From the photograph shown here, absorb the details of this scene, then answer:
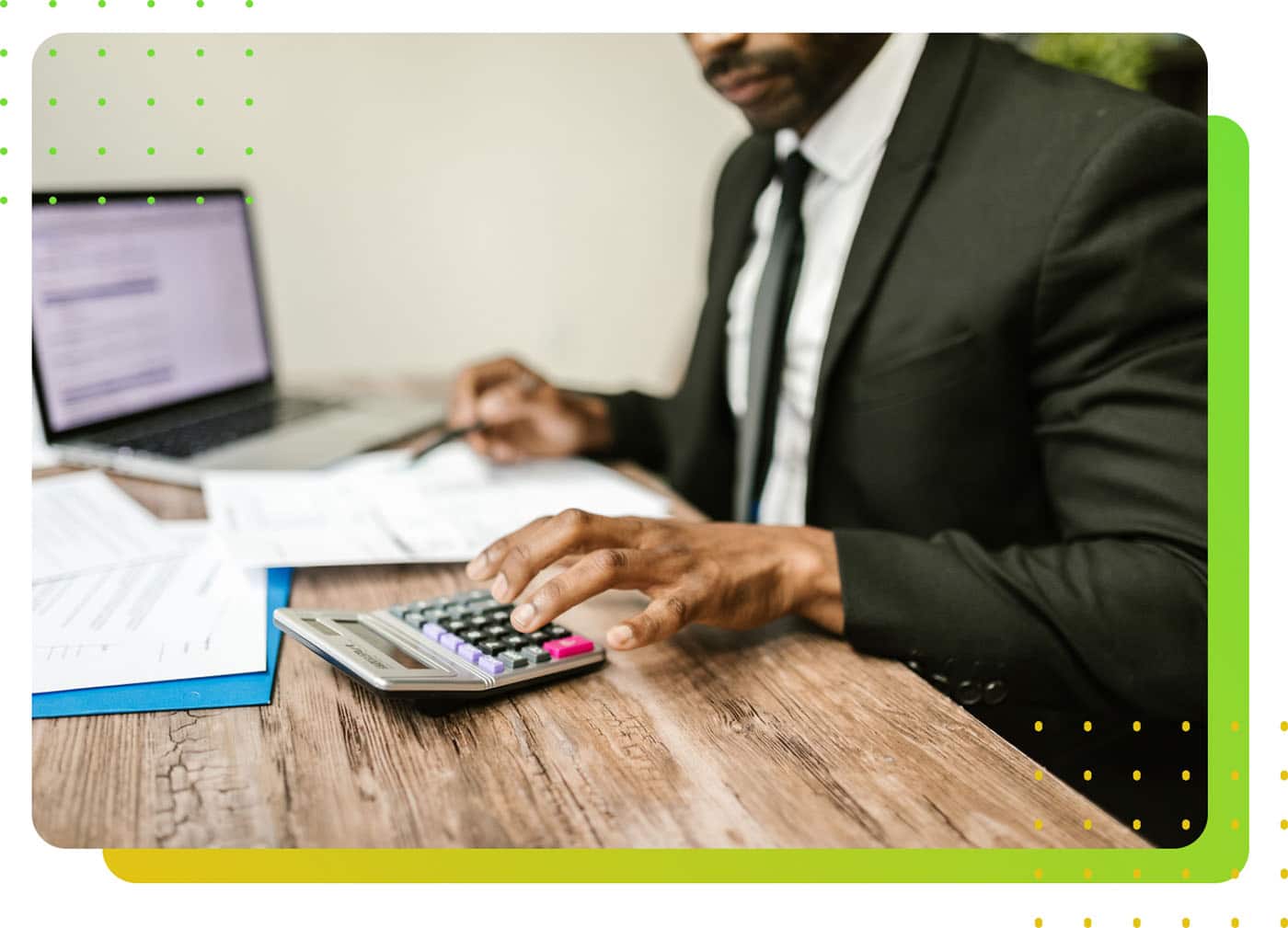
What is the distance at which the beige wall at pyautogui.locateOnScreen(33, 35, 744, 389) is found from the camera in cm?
149

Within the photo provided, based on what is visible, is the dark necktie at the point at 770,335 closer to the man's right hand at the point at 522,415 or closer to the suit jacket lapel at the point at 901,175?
the suit jacket lapel at the point at 901,175

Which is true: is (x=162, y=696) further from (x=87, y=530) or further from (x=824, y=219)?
(x=824, y=219)

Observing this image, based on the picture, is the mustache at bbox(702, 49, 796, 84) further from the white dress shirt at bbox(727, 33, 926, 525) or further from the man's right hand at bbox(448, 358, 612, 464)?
the man's right hand at bbox(448, 358, 612, 464)

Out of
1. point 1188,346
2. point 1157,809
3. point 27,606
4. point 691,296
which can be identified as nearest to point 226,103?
point 691,296

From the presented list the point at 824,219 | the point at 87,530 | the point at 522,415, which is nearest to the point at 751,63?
the point at 824,219

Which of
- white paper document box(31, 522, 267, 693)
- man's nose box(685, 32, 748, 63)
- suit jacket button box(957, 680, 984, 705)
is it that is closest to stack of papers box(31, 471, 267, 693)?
white paper document box(31, 522, 267, 693)

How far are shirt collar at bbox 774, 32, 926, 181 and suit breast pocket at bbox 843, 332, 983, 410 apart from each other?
0.69ft

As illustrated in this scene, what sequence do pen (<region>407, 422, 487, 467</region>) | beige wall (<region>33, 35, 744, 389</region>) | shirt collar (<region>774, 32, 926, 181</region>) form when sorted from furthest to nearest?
beige wall (<region>33, 35, 744, 389</region>) → pen (<region>407, 422, 487, 467</region>) → shirt collar (<region>774, 32, 926, 181</region>)

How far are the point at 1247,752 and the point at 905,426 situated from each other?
32cm

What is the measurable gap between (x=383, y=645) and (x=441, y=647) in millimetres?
37

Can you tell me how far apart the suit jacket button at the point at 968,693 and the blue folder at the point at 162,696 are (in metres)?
0.39

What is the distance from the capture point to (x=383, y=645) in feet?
1.84

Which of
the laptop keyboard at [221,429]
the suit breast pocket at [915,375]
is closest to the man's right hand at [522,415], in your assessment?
the laptop keyboard at [221,429]
